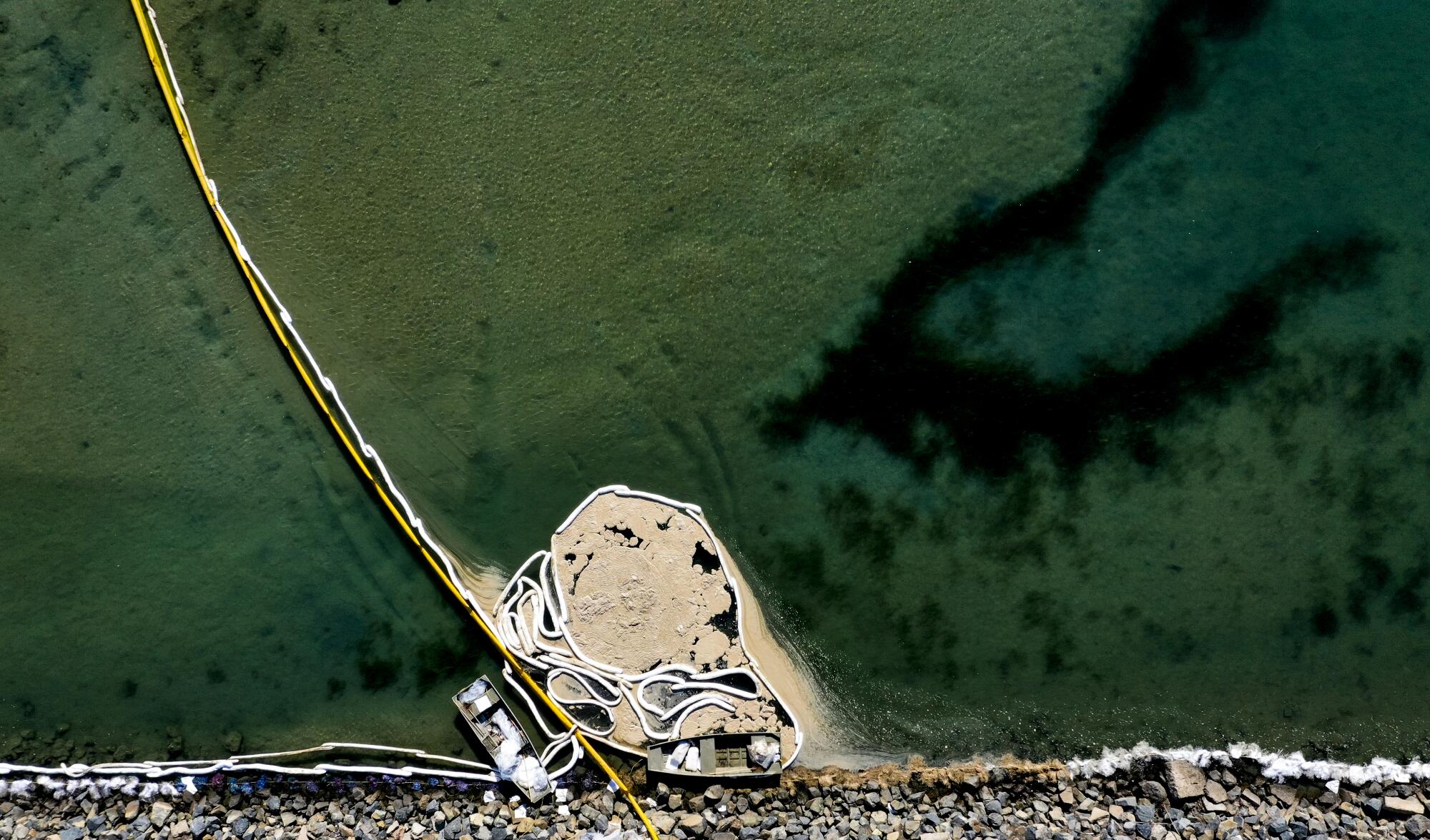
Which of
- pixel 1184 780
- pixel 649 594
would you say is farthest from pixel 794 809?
pixel 1184 780

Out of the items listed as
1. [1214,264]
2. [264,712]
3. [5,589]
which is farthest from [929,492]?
[5,589]

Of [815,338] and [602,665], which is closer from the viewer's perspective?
[602,665]

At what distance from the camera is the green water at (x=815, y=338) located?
6.67 metres

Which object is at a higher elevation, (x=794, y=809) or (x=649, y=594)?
(x=649, y=594)

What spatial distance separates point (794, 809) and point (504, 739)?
2.11m

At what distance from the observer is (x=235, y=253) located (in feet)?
21.8

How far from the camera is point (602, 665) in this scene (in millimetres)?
6672

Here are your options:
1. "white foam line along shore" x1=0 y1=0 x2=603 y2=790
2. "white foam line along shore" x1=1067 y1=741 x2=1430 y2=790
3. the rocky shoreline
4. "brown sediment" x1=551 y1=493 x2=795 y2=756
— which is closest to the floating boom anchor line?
"white foam line along shore" x1=0 y1=0 x2=603 y2=790

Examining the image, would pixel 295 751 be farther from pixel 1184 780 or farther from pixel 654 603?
pixel 1184 780

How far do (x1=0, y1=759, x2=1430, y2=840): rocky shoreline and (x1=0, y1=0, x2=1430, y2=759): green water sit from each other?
30 cm

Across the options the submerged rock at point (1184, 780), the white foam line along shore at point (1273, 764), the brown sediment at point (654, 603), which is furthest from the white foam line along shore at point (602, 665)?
the submerged rock at point (1184, 780)

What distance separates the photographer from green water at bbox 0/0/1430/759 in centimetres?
667

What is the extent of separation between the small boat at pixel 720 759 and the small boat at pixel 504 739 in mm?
794

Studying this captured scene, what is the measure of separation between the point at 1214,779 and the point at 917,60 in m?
5.60
